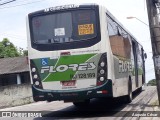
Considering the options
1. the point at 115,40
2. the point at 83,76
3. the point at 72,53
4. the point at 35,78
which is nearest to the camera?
the point at 83,76

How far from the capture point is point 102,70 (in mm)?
12055

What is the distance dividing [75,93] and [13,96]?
17976 millimetres

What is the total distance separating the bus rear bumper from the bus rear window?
1707mm

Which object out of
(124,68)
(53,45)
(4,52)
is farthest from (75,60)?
(4,52)

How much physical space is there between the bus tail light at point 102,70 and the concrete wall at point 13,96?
52.8ft

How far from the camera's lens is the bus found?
12.1m

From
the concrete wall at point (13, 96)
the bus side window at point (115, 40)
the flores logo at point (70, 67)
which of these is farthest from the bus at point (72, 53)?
the concrete wall at point (13, 96)

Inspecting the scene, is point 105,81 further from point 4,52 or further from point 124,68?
point 4,52

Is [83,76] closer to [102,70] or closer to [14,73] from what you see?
[102,70]

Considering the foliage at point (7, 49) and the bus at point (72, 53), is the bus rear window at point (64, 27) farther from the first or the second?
the foliage at point (7, 49)

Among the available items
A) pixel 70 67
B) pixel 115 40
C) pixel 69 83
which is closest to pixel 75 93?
pixel 69 83

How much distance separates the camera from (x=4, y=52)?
64.6 meters

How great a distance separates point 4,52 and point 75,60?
5407cm

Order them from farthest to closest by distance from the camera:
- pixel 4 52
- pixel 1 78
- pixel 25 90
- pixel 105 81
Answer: pixel 4 52
pixel 1 78
pixel 25 90
pixel 105 81
